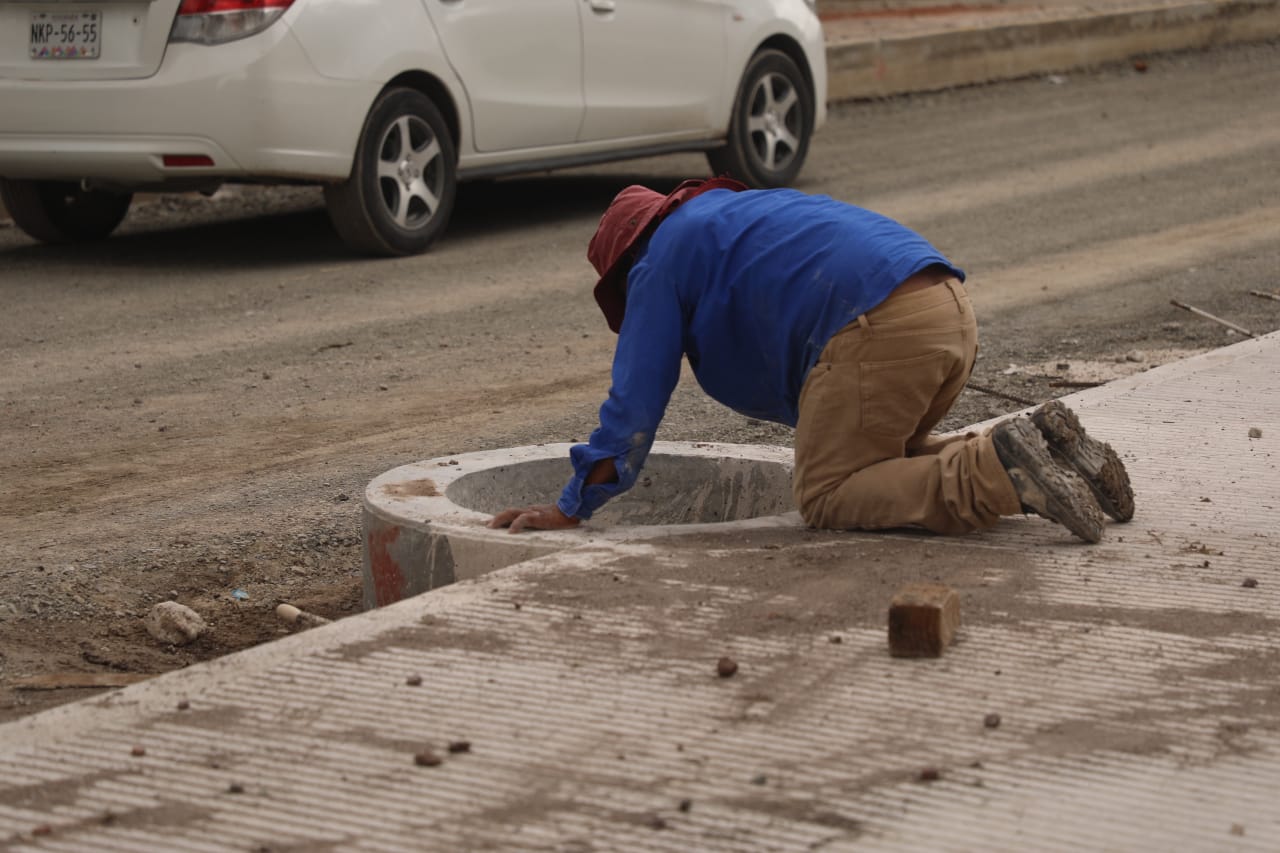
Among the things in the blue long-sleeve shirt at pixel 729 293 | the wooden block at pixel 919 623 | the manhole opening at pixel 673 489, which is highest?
the blue long-sleeve shirt at pixel 729 293

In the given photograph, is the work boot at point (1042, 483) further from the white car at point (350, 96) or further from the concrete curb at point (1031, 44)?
the concrete curb at point (1031, 44)

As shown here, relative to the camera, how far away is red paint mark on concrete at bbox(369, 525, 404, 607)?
14.5 ft

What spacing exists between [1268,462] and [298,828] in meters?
3.13

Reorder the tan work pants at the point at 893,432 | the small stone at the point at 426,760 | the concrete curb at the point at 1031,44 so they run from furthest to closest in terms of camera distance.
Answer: the concrete curb at the point at 1031,44, the tan work pants at the point at 893,432, the small stone at the point at 426,760

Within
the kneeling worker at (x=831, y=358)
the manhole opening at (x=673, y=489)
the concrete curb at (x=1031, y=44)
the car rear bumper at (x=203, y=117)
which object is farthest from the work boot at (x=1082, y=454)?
the concrete curb at (x=1031, y=44)

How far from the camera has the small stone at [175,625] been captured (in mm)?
4528

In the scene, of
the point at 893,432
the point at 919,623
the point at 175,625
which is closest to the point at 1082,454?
the point at 893,432

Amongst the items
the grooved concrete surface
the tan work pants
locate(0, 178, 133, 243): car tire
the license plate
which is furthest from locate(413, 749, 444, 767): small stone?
locate(0, 178, 133, 243): car tire

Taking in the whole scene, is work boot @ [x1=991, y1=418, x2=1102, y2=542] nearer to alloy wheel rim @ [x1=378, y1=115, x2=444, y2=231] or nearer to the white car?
the white car

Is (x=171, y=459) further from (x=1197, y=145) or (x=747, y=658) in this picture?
(x=1197, y=145)

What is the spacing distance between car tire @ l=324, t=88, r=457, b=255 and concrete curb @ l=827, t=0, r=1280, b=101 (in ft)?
21.0

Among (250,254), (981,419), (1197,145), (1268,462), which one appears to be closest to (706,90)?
(250,254)

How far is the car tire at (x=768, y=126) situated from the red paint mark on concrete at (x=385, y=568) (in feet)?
21.9

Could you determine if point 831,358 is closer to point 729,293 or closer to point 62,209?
point 729,293
